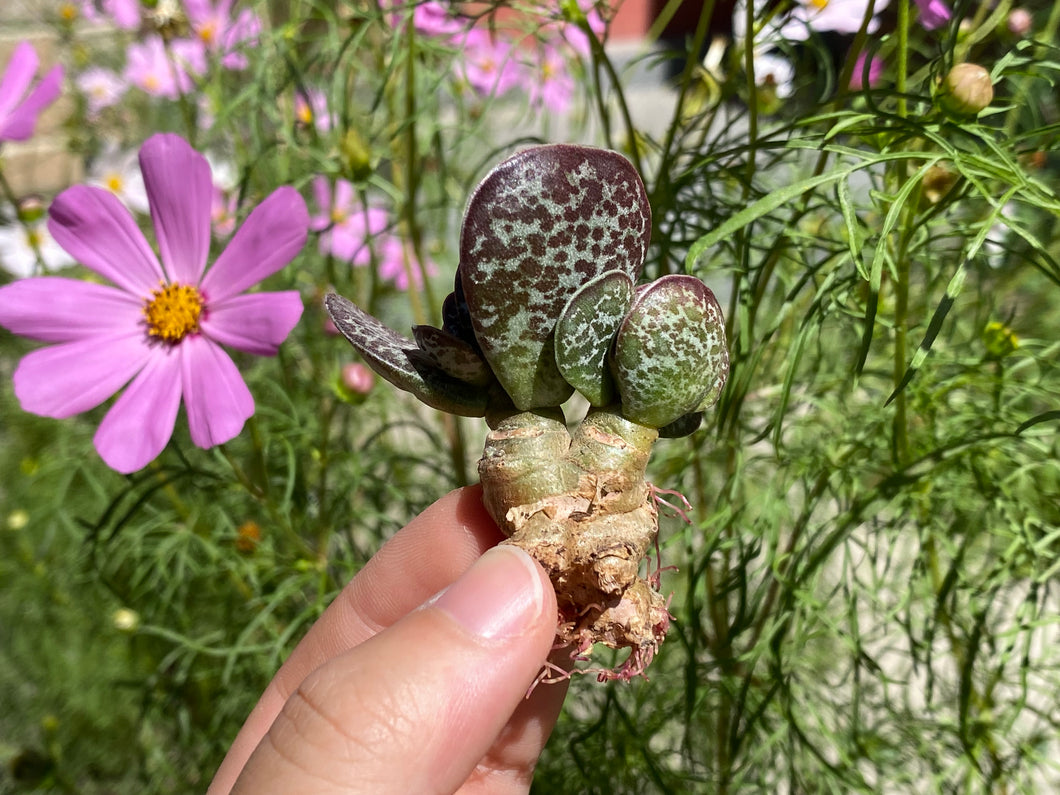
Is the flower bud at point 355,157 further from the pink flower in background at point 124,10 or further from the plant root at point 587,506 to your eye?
the pink flower in background at point 124,10

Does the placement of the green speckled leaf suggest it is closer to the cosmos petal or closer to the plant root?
the plant root

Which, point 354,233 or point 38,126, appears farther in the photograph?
point 38,126

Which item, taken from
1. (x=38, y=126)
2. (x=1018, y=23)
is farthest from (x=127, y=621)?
(x=38, y=126)

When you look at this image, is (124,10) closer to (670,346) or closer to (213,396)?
(213,396)

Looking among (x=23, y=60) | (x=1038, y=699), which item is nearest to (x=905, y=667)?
(x=1038, y=699)

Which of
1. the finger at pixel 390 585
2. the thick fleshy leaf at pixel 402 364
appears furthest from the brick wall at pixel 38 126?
the thick fleshy leaf at pixel 402 364

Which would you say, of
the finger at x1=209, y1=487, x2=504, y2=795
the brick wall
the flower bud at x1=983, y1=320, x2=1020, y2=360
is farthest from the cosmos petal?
the brick wall
